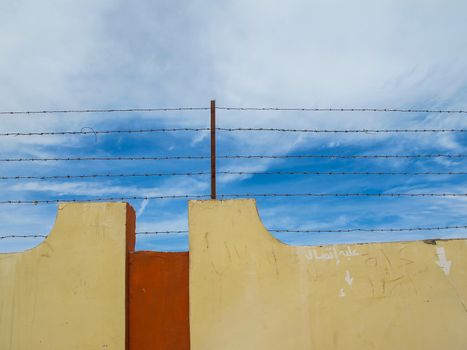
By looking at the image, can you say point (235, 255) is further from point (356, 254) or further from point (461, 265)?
point (461, 265)

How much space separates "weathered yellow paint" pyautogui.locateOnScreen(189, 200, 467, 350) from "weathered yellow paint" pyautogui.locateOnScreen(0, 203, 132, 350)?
0.80 meters

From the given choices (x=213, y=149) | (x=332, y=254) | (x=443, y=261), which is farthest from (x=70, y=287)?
(x=443, y=261)

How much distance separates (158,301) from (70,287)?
2.99ft

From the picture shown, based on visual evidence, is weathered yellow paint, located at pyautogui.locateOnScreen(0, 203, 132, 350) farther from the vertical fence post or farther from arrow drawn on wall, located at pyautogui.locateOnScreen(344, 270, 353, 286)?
arrow drawn on wall, located at pyautogui.locateOnScreen(344, 270, 353, 286)

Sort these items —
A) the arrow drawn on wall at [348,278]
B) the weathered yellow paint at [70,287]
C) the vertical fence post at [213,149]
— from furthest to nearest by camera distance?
the vertical fence post at [213,149], the arrow drawn on wall at [348,278], the weathered yellow paint at [70,287]

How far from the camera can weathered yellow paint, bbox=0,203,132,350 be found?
4664mm

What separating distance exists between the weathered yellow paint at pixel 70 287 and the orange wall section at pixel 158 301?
14 centimetres

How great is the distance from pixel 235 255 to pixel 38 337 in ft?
7.09

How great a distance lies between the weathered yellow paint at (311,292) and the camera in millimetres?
4727

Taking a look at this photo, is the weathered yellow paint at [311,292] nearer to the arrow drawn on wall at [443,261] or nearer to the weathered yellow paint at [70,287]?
the arrow drawn on wall at [443,261]

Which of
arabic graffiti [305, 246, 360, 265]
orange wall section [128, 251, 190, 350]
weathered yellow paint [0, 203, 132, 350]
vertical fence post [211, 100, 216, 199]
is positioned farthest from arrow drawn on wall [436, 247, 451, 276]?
weathered yellow paint [0, 203, 132, 350]

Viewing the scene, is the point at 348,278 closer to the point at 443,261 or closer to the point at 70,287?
the point at 443,261

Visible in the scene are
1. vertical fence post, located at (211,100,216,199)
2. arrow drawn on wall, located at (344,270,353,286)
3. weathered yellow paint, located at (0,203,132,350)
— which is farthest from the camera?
vertical fence post, located at (211,100,216,199)

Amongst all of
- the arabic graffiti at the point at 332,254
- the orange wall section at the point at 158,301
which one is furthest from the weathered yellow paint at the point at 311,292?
the orange wall section at the point at 158,301
